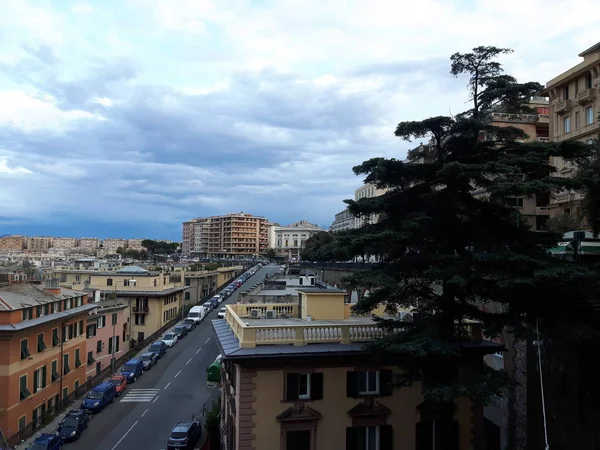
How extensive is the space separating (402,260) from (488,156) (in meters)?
3.95

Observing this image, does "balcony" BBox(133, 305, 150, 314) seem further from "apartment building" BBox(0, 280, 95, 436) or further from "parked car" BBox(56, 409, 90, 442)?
"parked car" BBox(56, 409, 90, 442)

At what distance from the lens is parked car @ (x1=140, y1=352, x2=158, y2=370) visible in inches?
1822

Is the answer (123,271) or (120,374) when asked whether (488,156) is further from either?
(123,271)

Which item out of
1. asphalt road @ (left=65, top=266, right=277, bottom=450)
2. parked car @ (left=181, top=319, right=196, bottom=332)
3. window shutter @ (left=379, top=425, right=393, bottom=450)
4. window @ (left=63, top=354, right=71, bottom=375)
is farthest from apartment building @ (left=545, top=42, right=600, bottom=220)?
parked car @ (left=181, top=319, right=196, bottom=332)

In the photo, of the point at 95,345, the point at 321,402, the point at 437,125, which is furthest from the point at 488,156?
the point at 95,345

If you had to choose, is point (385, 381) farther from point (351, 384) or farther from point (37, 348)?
point (37, 348)

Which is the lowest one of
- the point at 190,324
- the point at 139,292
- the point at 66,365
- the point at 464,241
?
the point at 190,324

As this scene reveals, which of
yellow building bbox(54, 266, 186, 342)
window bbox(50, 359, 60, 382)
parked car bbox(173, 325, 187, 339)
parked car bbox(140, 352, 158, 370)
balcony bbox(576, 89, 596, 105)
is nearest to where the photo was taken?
window bbox(50, 359, 60, 382)

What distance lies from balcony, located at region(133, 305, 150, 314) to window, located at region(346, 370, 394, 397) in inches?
1983

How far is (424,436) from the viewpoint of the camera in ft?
57.1

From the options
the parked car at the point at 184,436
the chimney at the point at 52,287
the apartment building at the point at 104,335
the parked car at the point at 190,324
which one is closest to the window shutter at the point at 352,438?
the parked car at the point at 184,436

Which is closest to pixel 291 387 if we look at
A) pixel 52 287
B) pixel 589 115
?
pixel 52 287

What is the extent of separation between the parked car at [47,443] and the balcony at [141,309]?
3638cm

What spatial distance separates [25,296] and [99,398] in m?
8.75
